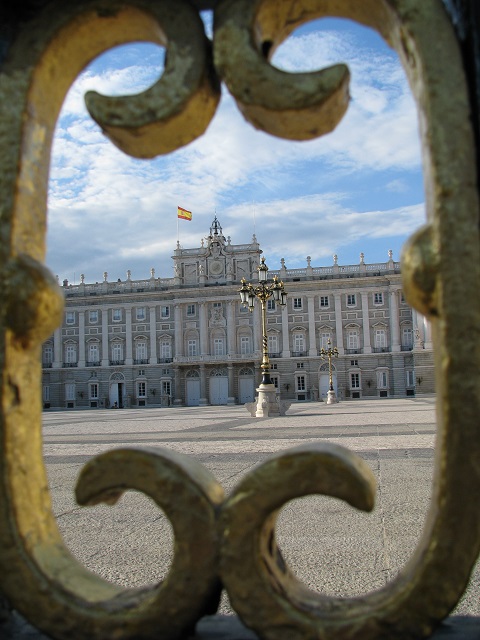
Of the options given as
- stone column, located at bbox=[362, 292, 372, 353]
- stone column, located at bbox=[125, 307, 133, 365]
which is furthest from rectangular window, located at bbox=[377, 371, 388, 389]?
stone column, located at bbox=[125, 307, 133, 365]

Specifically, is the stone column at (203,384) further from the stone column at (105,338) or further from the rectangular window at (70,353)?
the rectangular window at (70,353)

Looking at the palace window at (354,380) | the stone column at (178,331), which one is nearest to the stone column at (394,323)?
the palace window at (354,380)

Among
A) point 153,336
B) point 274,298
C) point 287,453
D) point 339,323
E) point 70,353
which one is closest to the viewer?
point 287,453

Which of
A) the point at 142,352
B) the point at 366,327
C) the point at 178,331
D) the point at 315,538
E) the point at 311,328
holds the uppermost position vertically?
the point at 178,331

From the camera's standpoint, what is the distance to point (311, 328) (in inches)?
1635

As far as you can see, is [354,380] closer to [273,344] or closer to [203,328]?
[273,344]

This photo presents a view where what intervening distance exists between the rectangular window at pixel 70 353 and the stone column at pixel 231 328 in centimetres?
1170

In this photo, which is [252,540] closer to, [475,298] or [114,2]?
[475,298]

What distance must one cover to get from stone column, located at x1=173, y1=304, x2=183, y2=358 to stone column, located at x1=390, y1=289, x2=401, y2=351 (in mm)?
14829

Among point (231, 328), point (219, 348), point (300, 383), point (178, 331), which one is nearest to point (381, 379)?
point (300, 383)

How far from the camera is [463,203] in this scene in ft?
2.00

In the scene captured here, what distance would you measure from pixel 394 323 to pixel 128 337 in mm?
19057

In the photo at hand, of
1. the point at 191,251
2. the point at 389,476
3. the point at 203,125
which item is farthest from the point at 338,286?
the point at 203,125

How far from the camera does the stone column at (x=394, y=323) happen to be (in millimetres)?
40125
